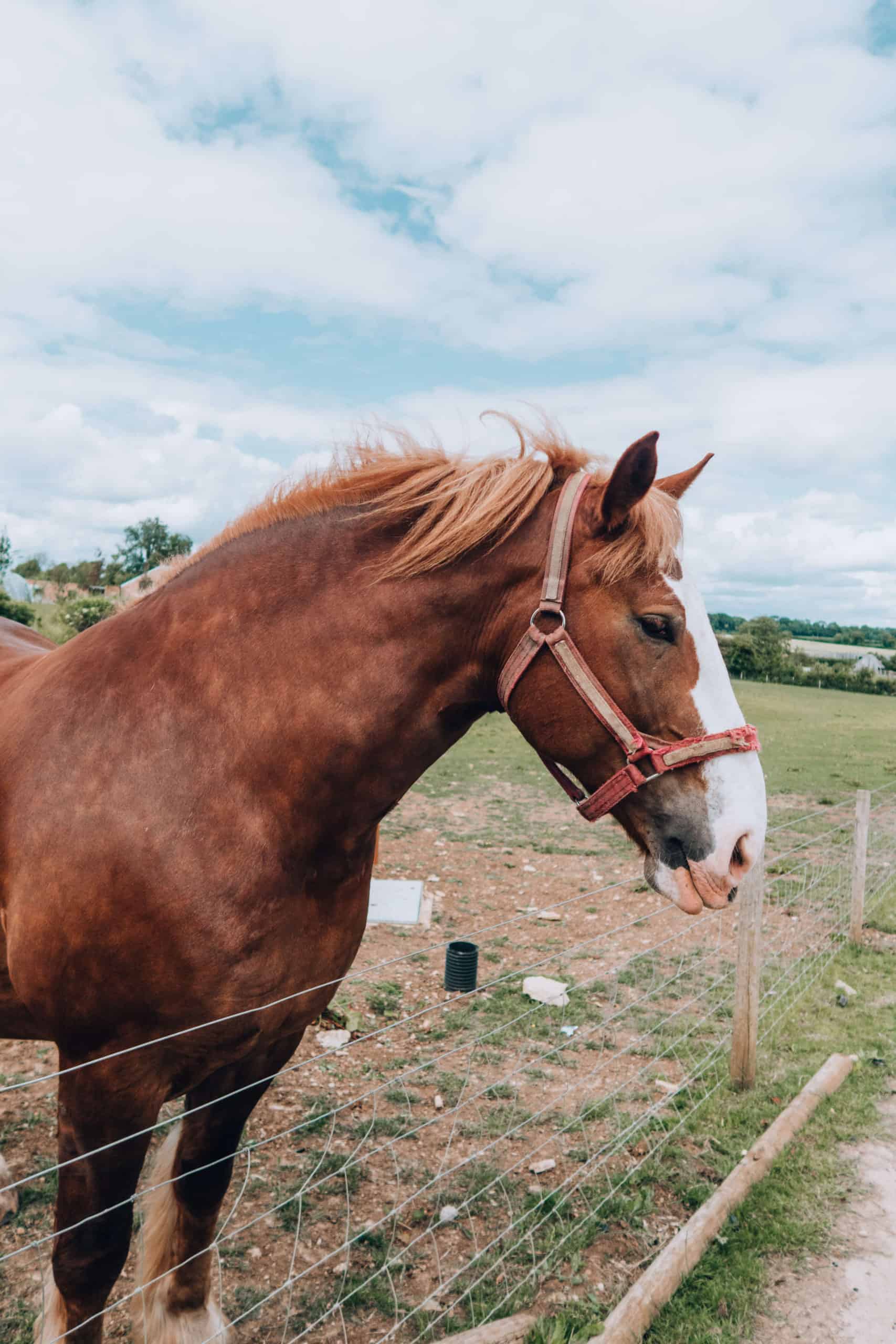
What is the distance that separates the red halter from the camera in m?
1.89

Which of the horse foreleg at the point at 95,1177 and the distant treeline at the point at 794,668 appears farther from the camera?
the distant treeline at the point at 794,668

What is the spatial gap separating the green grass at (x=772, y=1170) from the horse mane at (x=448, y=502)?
2.50 metres

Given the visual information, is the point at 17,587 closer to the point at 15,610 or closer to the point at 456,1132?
the point at 15,610

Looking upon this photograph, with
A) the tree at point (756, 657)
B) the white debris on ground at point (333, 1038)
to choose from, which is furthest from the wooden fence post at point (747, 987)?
the tree at point (756, 657)

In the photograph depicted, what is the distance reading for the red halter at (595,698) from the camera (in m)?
1.89

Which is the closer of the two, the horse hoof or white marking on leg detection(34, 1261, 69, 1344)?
white marking on leg detection(34, 1261, 69, 1344)

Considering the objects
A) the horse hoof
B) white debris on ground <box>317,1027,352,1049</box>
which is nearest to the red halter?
the horse hoof

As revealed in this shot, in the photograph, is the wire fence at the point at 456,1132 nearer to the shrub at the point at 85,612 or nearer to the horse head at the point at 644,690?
the horse head at the point at 644,690

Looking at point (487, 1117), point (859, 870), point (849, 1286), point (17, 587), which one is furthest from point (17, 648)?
point (17, 587)

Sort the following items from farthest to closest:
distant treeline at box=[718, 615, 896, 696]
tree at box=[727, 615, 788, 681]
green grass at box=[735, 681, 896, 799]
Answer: tree at box=[727, 615, 788, 681]
distant treeline at box=[718, 615, 896, 696]
green grass at box=[735, 681, 896, 799]

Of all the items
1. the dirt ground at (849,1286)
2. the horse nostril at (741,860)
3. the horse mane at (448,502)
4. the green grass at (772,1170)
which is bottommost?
the dirt ground at (849,1286)

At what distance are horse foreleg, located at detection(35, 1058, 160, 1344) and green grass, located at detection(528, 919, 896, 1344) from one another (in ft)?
4.68

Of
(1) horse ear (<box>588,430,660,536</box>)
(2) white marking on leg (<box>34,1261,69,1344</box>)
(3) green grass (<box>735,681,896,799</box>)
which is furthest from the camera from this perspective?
(3) green grass (<box>735,681,896,799</box>)

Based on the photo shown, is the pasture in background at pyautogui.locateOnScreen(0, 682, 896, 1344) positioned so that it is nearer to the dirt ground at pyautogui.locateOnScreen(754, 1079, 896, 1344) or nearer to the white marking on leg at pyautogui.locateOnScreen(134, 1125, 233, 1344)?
the white marking on leg at pyautogui.locateOnScreen(134, 1125, 233, 1344)
